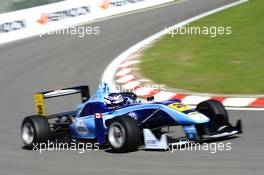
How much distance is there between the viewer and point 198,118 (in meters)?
10.3

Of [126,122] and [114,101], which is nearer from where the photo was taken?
[126,122]

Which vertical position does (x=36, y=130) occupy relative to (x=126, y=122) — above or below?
below

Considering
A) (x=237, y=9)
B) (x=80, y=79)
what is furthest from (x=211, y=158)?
(x=237, y=9)

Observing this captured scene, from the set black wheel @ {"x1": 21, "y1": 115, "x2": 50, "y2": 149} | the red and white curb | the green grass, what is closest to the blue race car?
black wheel @ {"x1": 21, "y1": 115, "x2": 50, "y2": 149}

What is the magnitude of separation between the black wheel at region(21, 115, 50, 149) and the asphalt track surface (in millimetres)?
212

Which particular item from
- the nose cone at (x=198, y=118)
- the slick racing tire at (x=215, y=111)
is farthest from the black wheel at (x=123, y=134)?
the slick racing tire at (x=215, y=111)

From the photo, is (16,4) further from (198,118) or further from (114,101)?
(198,118)

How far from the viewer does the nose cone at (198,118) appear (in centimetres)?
1030

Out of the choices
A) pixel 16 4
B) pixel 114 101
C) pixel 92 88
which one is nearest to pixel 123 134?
pixel 114 101

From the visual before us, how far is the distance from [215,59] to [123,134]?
8618mm

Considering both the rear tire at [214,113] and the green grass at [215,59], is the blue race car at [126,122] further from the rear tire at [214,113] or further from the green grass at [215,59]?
the green grass at [215,59]

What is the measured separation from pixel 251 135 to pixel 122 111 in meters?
2.17

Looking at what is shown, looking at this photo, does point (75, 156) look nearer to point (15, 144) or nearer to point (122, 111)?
point (122, 111)

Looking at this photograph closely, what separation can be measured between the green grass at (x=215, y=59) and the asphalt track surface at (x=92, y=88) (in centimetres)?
156
